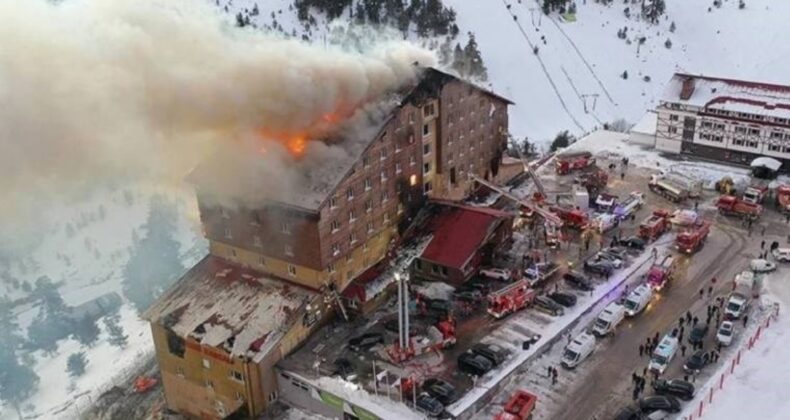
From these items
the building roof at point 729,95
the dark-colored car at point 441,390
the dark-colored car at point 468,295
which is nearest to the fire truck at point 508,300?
the dark-colored car at point 468,295

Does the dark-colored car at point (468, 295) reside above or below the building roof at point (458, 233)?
below

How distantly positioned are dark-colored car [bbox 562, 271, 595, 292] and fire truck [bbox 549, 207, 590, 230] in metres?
7.05

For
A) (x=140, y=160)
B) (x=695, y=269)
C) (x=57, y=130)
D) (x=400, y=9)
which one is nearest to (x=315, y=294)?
(x=140, y=160)

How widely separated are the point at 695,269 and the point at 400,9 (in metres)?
86.0

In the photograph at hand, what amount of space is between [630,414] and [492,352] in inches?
315

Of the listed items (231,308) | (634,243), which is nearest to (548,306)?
(634,243)

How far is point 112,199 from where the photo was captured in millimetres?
100125

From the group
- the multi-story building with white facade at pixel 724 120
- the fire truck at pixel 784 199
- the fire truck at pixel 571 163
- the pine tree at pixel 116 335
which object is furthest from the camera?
the pine tree at pixel 116 335

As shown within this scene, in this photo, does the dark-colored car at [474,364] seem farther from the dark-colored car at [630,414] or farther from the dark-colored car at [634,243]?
the dark-colored car at [634,243]

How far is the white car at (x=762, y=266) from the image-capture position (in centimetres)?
5194

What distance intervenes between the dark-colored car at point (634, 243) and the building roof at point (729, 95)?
Result: 63.5 feet

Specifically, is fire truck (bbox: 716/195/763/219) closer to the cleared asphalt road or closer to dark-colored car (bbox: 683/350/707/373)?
the cleared asphalt road

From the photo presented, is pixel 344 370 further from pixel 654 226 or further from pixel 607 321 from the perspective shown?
pixel 654 226

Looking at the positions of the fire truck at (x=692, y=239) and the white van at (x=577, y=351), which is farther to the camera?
the fire truck at (x=692, y=239)
